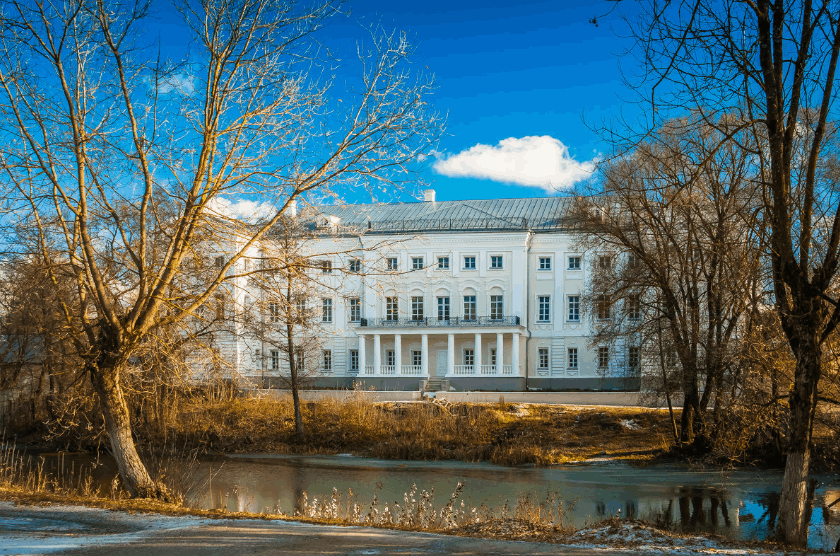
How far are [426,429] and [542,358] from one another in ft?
63.9

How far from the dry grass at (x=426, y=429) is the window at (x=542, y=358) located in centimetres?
1504

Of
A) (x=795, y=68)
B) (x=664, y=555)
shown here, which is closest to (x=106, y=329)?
(x=664, y=555)

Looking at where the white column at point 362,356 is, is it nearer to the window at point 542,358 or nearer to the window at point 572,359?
the window at point 542,358

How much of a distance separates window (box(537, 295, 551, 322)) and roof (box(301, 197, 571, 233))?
4.32 metres

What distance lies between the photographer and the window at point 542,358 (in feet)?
142

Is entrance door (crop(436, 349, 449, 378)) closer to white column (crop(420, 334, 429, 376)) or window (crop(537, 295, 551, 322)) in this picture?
white column (crop(420, 334, 429, 376))

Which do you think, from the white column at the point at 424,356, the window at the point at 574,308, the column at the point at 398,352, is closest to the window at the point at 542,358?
the window at the point at 574,308

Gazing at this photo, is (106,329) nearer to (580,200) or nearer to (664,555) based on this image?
(664,555)

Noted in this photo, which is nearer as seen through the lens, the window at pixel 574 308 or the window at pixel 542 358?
the window at pixel 574 308

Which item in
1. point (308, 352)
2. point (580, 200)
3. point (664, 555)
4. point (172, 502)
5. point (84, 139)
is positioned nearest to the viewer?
point (664, 555)

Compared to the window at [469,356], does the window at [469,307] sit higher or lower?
higher

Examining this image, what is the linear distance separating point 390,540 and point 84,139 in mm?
6116

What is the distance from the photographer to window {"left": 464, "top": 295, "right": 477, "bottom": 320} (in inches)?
1721

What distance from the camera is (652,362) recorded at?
859 inches
